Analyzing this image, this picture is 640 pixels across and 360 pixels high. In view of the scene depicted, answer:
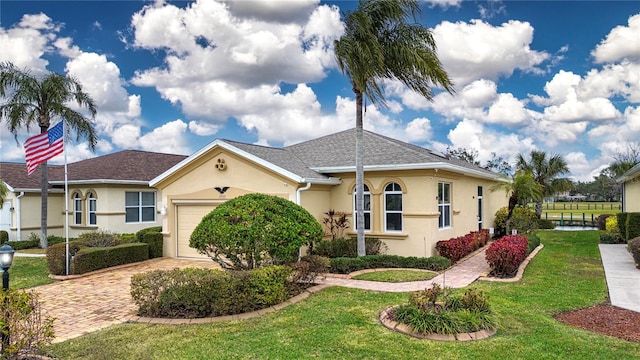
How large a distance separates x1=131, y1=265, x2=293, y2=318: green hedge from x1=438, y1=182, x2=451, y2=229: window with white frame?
8639 mm

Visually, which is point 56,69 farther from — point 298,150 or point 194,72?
point 298,150

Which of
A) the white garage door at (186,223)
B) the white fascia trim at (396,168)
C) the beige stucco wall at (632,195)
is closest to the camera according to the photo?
the white fascia trim at (396,168)

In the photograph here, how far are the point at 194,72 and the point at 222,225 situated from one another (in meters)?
8.69

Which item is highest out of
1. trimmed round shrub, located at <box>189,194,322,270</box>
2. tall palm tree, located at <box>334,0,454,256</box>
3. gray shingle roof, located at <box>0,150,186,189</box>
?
tall palm tree, located at <box>334,0,454,256</box>

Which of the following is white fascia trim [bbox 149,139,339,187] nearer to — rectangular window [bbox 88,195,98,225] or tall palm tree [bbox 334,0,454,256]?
tall palm tree [bbox 334,0,454,256]

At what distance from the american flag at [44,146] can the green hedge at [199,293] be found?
25.8ft

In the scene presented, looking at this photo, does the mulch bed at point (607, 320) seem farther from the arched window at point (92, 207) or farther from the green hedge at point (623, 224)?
the arched window at point (92, 207)

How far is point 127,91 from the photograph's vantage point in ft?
57.1

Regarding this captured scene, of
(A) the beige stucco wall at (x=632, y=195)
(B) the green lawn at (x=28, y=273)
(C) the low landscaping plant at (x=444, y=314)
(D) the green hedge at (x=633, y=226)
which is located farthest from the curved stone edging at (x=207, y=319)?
(A) the beige stucco wall at (x=632, y=195)

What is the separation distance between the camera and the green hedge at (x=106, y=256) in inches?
492

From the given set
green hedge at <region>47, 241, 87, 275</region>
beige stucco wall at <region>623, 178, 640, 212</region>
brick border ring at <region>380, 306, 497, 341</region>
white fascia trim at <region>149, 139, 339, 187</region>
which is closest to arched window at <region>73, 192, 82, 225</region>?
white fascia trim at <region>149, 139, 339, 187</region>

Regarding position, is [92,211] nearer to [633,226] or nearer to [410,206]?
[410,206]

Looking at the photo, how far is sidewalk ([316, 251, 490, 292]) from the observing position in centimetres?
978

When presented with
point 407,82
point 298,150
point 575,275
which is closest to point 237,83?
point 298,150
